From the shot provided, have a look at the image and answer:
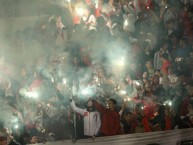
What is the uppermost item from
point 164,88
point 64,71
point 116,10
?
point 116,10

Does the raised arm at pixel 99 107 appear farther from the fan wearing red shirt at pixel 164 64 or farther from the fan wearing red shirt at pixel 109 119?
the fan wearing red shirt at pixel 164 64

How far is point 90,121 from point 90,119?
0.06 metres

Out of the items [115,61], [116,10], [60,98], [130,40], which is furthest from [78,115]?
[116,10]

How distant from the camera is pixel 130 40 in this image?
9.22 meters

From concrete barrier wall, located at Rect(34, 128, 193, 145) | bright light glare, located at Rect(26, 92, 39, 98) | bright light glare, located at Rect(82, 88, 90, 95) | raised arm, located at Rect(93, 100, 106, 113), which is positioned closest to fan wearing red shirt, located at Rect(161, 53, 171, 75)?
concrete barrier wall, located at Rect(34, 128, 193, 145)

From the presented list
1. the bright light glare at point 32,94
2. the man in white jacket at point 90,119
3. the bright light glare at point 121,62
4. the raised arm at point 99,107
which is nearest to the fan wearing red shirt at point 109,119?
the raised arm at point 99,107

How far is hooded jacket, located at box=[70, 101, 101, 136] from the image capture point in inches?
348

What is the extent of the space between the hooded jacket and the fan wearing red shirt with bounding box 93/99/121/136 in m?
0.16

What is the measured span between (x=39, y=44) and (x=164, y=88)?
389 centimetres

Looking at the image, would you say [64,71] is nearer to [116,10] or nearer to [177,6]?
[116,10]

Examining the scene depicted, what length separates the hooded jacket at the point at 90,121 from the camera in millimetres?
8830

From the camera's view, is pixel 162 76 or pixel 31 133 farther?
pixel 162 76

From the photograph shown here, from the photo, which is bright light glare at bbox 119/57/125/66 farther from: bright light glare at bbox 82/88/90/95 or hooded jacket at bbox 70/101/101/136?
hooded jacket at bbox 70/101/101/136

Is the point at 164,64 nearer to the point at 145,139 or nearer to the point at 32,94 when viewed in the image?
the point at 145,139
